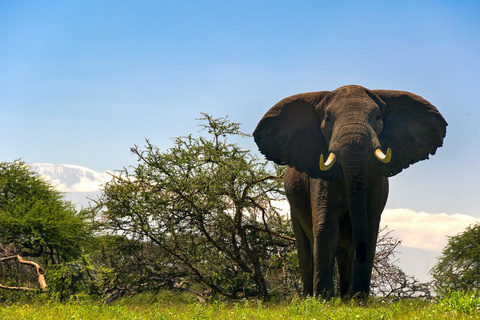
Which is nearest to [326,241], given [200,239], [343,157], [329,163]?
[329,163]

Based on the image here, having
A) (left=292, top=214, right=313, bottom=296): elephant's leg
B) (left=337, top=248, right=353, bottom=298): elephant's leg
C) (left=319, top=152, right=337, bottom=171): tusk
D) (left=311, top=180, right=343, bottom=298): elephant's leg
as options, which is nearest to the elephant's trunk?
(left=319, top=152, right=337, bottom=171): tusk

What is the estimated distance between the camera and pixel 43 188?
22.1 m

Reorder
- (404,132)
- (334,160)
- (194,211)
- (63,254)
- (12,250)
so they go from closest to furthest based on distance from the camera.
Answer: (334,160), (404,132), (194,211), (12,250), (63,254)

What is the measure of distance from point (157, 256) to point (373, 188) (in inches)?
322

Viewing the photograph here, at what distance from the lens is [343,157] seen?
948cm

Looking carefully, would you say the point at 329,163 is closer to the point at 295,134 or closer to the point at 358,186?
the point at 358,186

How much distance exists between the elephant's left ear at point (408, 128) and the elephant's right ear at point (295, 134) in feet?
3.98

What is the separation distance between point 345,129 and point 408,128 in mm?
1997

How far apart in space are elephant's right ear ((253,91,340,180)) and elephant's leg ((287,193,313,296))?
75cm

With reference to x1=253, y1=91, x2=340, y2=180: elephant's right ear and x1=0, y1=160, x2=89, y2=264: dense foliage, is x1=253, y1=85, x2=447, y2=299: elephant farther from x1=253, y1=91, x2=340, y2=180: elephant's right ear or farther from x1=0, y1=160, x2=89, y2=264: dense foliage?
x1=0, y1=160, x2=89, y2=264: dense foliage

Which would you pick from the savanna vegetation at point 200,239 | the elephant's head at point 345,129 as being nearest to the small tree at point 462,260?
the savanna vegetation at point 200,239

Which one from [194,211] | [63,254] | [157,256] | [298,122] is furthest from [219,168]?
[63,254]

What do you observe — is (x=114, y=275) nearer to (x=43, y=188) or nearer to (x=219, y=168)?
(x=219, y=168)

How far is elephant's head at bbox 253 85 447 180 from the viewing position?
9.79 m
